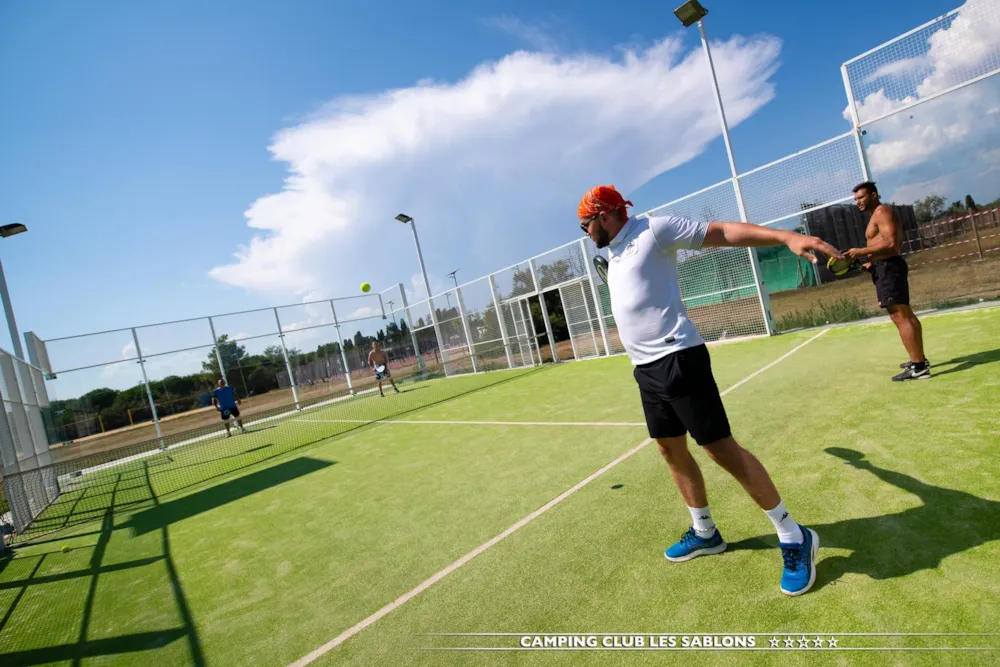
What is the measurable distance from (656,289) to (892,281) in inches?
165

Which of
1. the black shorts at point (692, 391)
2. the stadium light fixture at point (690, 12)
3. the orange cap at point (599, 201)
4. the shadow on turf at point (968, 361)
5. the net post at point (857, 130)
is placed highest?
the stadium light fixture at point (690, 12)

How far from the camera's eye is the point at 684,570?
105 inches

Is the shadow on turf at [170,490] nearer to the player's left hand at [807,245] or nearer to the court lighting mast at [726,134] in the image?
the court lighting mast at [726,134]

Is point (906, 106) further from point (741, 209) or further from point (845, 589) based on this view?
point (845, 589)

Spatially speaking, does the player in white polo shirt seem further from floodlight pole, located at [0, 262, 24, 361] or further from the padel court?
floodlight pole, located at [0, 262, 24, 361]

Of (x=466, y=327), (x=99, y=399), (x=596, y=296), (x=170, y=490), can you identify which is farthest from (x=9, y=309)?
(x=596, y=296)

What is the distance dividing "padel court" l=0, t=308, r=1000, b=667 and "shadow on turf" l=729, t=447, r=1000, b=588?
0.04 ft

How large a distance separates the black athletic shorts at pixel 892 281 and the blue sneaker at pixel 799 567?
12.8 feet

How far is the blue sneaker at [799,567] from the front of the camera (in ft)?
7.46

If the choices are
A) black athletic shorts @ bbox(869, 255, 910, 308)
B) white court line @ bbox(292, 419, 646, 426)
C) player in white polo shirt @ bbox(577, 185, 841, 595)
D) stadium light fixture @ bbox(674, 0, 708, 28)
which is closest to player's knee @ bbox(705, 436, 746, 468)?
player in white polo shirt @ bbox(577, 185, 841, 595)

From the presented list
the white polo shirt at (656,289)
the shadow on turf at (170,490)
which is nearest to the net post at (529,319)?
the shadow on turf at (170,490)

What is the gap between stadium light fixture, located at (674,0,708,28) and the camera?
10781mm

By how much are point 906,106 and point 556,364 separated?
1042 cm

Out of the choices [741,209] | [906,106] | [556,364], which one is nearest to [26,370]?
[556,364]
